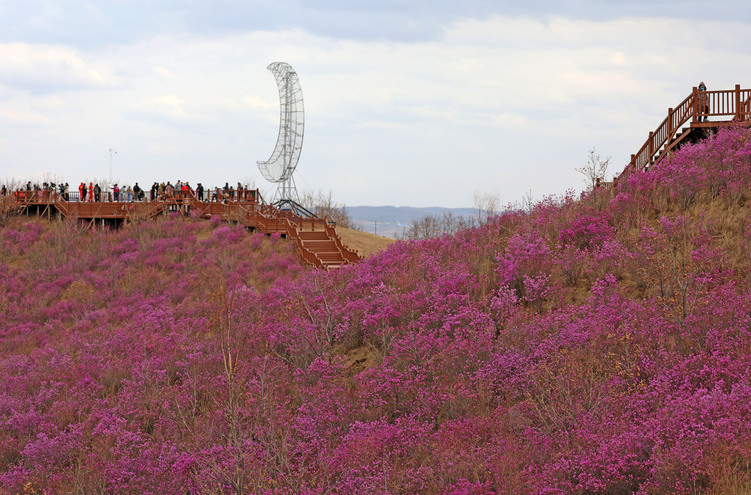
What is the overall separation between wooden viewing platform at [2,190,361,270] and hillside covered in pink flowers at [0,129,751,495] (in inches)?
417

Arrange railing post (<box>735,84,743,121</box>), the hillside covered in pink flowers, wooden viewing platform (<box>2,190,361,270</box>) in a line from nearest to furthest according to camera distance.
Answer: the hillside covered in pink flowers, railing post (<box>735,84,743,121</box>), wooden viewing platform (<box>2,190,361,270</box>)

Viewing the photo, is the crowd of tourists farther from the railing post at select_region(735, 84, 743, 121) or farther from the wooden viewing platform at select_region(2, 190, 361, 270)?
the railing post at select_region(735, 84, 743, 121)

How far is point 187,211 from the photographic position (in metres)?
38.5

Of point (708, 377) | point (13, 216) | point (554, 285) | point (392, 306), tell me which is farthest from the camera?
point (13, 216)

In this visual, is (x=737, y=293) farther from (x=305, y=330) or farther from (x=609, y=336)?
(x=305, y=330)

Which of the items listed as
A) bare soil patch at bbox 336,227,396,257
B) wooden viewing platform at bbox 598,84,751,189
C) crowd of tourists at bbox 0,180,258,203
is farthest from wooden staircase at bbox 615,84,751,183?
crowd of tourists at bbox 0,180,258,203

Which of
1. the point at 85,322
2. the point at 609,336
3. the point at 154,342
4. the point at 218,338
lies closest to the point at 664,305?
the point at 609,336

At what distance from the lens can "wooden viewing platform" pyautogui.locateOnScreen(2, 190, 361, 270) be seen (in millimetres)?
33125

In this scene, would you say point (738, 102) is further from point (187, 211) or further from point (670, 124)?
point (187, 211)

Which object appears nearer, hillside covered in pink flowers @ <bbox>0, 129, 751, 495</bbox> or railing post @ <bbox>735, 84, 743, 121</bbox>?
hillside covered in pink flowers @ <bbox>0, 129, 751, 495</bbox>

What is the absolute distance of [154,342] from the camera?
63.7ft

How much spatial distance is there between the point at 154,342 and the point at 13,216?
78.6ft

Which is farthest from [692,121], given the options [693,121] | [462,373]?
[462,373]

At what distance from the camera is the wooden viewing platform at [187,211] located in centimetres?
3312
